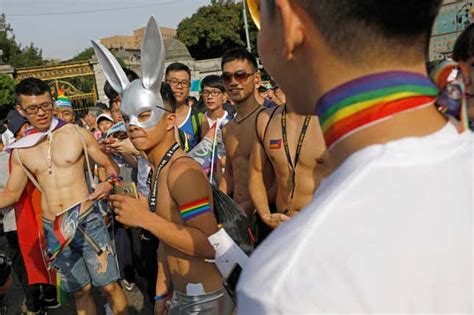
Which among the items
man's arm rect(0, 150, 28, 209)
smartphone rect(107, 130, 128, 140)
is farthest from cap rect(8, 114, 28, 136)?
smartphone rect(107, 130, 128, 140)

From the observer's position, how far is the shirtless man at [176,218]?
217 centimetres

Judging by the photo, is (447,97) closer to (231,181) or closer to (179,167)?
(179,167)

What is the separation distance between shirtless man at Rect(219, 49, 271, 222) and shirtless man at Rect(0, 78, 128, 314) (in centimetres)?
109

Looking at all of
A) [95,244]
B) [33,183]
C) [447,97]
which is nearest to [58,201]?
[33,183]

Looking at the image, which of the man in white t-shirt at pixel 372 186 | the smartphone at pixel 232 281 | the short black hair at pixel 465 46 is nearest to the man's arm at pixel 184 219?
the smartphone at pixel 232 281

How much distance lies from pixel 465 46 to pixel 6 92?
21.7m

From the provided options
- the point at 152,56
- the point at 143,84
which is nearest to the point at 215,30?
the point at 143,84

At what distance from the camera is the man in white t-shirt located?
2.02 ft

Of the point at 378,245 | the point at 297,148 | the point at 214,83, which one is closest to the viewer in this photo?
the point at 378,245

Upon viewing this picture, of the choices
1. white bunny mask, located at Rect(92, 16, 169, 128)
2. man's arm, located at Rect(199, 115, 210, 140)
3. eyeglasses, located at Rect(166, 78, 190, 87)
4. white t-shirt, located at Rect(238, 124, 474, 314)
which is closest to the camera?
white t-shirt, located at Rect(238, 124, 474, 314)

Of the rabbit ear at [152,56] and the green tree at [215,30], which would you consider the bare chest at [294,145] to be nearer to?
the rabbit ear at [152,56]

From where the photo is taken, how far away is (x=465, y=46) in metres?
2.40

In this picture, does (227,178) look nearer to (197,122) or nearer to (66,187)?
(197,122)

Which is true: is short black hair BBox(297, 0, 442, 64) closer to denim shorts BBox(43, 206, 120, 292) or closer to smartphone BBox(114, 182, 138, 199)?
smartphone BBox(114, 182, 138, 199)
